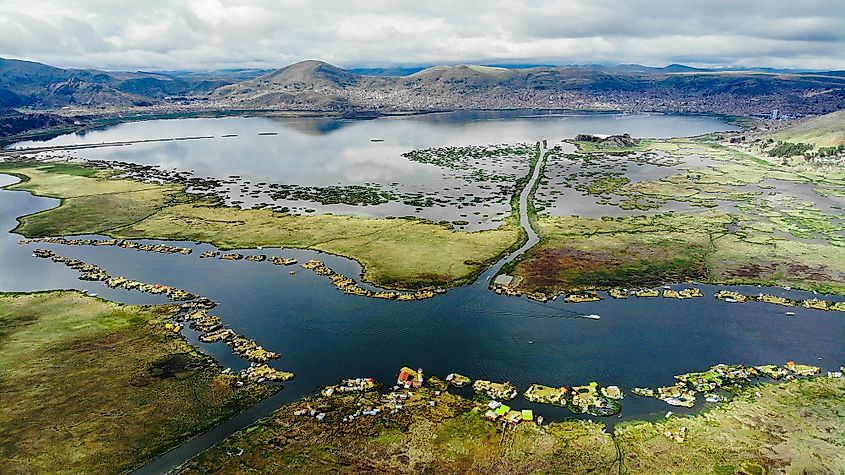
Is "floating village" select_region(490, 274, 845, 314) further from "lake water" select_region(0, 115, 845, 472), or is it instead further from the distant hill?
the distant hill

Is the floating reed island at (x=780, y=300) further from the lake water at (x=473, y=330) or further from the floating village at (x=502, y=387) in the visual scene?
the lake water at (x=473, y=330)

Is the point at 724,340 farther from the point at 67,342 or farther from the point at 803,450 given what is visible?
the point at 67,342

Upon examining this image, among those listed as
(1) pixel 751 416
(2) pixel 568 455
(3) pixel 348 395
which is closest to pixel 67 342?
(3) pixel 348 395

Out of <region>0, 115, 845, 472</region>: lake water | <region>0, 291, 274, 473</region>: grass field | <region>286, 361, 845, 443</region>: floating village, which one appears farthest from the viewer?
<region>0, 115, 845, 472</region>: lake water

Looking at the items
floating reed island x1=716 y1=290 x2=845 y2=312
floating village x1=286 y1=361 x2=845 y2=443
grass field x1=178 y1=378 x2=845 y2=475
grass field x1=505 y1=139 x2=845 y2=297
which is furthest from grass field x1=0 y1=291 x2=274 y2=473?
floating reed island x1=716 y1=290 x2=845 y2=312

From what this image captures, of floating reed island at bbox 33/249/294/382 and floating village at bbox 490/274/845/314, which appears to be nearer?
floating reed island at bbox 33/249/294/382

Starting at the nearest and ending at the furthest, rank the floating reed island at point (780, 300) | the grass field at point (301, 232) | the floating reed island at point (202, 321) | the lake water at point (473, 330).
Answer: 1. the floating reed island at point (202, 321)
2. the lake water at point (473, 330)
3. the floating reed island at point (780, 300)
4. the grass field at point (301, 232)

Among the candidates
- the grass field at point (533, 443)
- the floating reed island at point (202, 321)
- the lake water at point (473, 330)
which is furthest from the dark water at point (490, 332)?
the grass field at point (533, 443)
